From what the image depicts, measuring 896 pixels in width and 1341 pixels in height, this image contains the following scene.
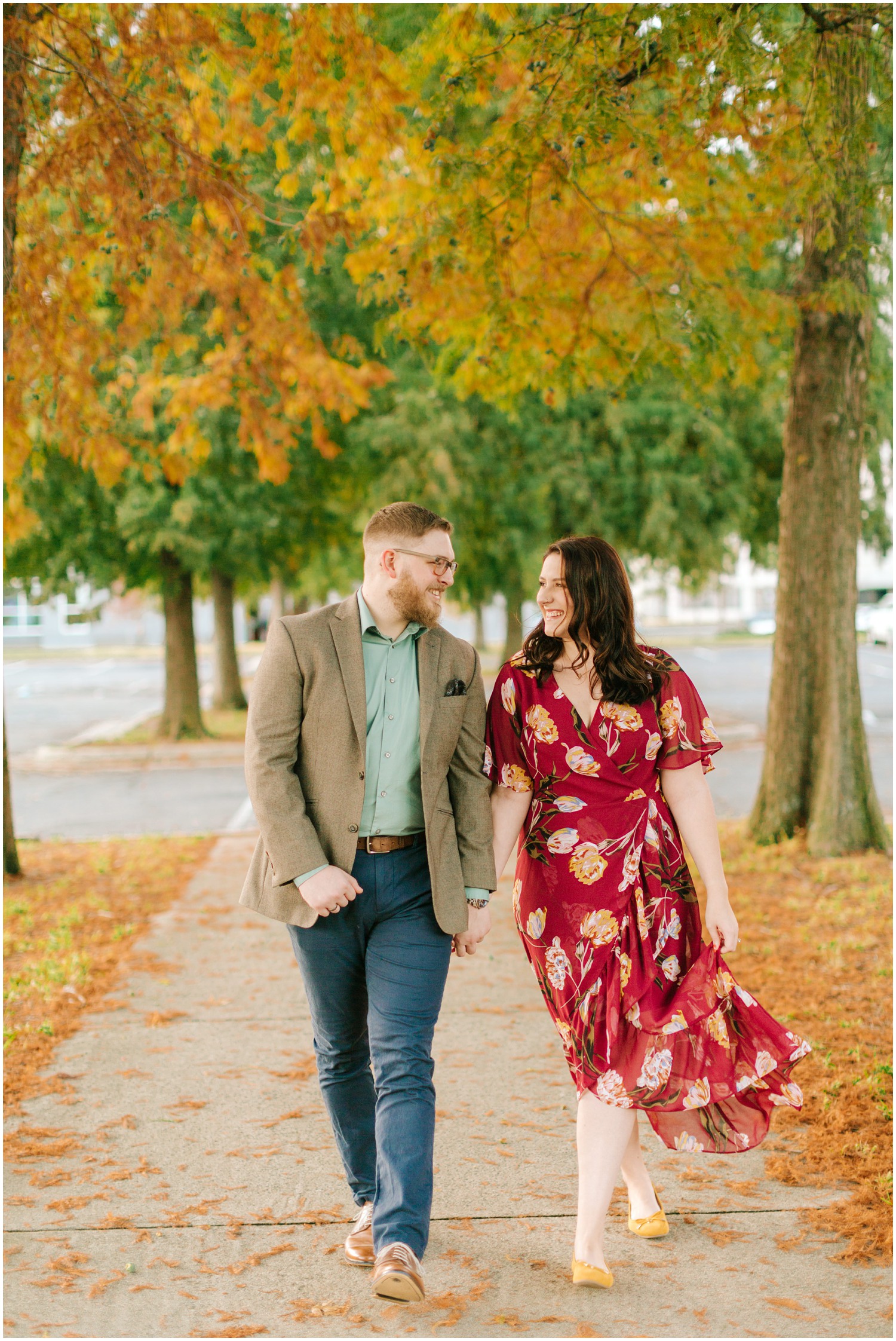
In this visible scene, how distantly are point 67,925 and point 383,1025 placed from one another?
472 cm

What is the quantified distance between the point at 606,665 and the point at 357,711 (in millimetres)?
718

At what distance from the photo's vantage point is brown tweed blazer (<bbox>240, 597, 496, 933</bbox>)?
329 cm

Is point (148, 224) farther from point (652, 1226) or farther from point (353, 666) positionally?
point (652, 1226)

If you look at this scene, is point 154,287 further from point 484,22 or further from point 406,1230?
point 406,1230

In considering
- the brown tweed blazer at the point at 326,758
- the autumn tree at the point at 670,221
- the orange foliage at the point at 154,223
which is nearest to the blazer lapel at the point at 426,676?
the brown tweed blazer at the point at 326,758

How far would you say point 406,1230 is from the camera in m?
3.16

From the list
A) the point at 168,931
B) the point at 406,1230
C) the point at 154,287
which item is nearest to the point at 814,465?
the point at 154,287

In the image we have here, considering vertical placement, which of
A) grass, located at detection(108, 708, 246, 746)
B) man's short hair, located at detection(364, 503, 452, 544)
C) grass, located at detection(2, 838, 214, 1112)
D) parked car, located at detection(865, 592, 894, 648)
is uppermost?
man's short hair, located at detection(364, 503, 452, 544)

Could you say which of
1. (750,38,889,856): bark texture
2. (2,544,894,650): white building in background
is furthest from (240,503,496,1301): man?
(2,544,894,650): white building in background

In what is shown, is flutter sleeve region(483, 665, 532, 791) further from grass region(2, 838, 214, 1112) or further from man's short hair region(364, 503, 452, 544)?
grass region(2, 838, 214, 1112)

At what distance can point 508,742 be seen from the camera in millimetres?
3545

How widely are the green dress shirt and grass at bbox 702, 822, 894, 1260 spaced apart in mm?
1584

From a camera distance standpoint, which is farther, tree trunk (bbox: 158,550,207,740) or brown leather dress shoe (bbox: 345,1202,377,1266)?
tree trunk (bbox: 158,550,207,740)

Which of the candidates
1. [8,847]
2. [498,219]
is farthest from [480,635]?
[498,219]
